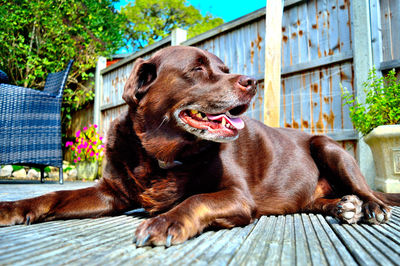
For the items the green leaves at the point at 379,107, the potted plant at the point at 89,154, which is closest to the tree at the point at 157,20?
the potted plant at the point at 89,154

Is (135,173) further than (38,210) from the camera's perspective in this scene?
Yes

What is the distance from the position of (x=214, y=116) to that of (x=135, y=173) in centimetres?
53

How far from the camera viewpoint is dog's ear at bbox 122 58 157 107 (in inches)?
69.6

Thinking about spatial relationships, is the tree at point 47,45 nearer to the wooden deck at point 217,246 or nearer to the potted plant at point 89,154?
the potted plant at point 89,154

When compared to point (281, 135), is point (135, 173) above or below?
below

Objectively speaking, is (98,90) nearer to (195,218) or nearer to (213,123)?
(213,123)

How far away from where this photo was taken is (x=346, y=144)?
3.45m

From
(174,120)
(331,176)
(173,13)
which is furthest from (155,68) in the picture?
(173,13)

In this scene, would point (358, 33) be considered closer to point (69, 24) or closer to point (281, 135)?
point (281, 135)

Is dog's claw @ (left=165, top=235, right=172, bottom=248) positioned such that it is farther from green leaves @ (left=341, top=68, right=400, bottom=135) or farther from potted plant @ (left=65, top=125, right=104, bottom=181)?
potted plant @ (left=65, top=125, right=104, bottom=181)

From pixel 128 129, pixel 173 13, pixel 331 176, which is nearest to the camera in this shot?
pixel 128 129

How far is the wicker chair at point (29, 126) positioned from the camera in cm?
415

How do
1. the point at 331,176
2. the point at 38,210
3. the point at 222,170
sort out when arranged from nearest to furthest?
the point at 38,210
the point at 222,170
the point at 331,176

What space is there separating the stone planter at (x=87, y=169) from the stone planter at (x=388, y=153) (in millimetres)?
4853
